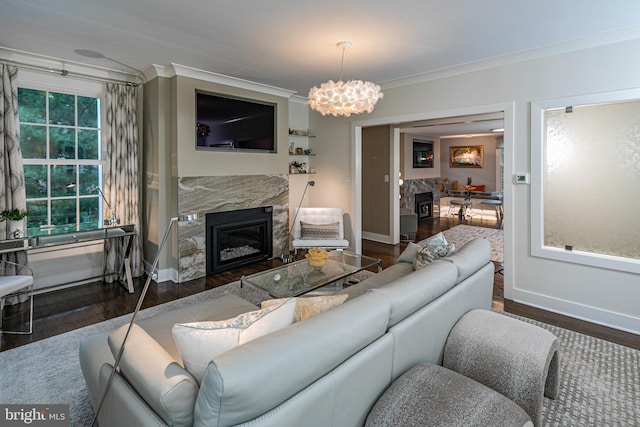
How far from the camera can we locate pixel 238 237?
16.3ft

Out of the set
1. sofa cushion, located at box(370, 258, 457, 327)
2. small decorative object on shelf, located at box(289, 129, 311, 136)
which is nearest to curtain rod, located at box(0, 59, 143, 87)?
small decorative object on shelf, located at box(289, 129, 311, 136)

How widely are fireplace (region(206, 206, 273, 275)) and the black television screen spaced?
0.93 m

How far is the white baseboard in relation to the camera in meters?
3.03

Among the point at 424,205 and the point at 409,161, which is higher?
the point at 409,161

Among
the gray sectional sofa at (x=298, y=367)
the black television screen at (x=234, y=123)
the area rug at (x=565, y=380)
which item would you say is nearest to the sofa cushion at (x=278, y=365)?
the gray sectional sofa at (x=298, y=367)

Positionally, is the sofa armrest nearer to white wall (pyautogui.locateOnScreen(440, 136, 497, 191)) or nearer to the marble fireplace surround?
the marble fireplace surround

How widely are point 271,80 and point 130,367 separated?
4.06m

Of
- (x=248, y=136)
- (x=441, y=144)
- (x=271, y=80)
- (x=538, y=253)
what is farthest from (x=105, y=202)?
(x=441, y=144)

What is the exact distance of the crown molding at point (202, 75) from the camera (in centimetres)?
402

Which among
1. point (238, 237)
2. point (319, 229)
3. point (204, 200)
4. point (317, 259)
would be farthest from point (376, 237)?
point (204, 200)

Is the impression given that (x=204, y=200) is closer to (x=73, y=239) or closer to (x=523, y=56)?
(x=73, y=239)

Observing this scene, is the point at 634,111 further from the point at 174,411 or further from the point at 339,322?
the point at 174,411

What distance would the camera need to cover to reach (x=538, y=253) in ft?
11.6

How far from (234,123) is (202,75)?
718mm
